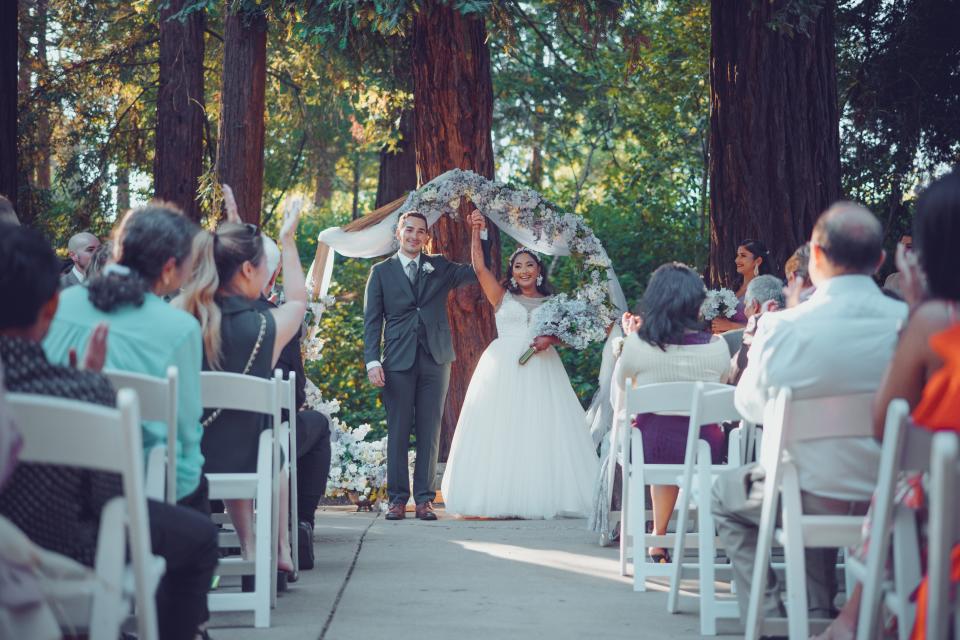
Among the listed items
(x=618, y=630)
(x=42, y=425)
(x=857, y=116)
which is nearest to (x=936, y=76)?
(x=857, y=116)

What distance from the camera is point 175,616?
3764 millimetres

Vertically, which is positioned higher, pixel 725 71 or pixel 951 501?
pixel 725 71

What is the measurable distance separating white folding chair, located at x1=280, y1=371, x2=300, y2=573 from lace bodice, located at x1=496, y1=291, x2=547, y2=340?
11.0 ft

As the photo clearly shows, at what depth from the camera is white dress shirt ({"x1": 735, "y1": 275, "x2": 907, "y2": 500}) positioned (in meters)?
4.15

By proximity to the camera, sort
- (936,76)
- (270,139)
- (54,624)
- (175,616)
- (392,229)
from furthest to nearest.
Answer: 1. (270,139)
2. (936,76)
3. (392,229)
4. (175,616)
5. (54,624)

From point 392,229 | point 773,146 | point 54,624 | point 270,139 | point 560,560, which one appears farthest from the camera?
point 270,139

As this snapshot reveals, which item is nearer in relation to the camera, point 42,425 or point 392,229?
point 42,425

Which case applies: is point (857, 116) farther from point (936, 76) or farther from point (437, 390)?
point (437, 390)

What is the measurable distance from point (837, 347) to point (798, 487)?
0.48m

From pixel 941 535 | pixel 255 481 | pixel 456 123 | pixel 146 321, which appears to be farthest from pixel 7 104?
pixel 941 535

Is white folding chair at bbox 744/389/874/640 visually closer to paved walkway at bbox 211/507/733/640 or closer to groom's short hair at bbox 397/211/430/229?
paved walkway at bbox 211/507/733/640

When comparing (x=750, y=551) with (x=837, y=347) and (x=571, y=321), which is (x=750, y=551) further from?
(x=571, y=321)

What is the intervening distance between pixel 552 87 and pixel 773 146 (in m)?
9.39

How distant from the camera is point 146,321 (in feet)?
13.6
